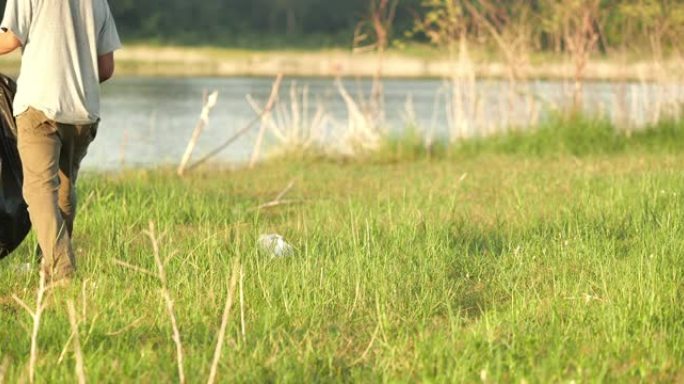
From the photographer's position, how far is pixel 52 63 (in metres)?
5.92

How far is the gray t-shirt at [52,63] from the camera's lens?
5875mm

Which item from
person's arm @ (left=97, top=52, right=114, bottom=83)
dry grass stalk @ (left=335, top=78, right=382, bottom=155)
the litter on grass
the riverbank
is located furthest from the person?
the riverbank

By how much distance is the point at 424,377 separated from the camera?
4305mm

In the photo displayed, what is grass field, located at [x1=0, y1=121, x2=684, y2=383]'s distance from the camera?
4.50m

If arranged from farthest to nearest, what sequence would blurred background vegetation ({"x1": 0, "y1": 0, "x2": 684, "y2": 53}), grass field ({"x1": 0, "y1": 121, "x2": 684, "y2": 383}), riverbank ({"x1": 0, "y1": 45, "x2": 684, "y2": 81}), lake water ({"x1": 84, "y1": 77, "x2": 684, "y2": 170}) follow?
blurred background vegetation ({"x1": 0, "y1": 0, "x2": 684, "y2": 53}) → riverbank ({"x1": 0, "y1": 45, "x2": 684, "y2": 81}) → lake water ({"x1": 84, "y1": 77, "x2": 684, "y2": 170}) → grass field ({"x1": 0, "y1": 121, "x2": 684, "y2": 383})

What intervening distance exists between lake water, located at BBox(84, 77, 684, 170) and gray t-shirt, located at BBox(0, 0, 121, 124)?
8.10 m

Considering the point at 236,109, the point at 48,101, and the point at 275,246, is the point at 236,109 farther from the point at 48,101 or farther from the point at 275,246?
the point at 48,101

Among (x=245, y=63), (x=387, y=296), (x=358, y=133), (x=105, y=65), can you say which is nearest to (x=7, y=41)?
(x=105, y=65)

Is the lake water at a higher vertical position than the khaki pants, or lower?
lower

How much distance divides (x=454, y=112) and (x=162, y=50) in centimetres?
3991

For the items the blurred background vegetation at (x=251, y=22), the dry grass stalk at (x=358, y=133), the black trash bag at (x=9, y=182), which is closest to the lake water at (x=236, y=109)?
the dry grass stalk at (x=358, y=133)

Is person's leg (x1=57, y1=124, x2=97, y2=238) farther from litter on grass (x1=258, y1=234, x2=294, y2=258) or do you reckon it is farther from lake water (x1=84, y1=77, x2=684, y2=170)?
lake water (x1=84, y1=77, x2=684, y2=170)

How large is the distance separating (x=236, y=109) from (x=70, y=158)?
24.1 metres

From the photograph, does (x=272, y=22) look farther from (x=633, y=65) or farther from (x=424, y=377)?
(x=424, y=377)
